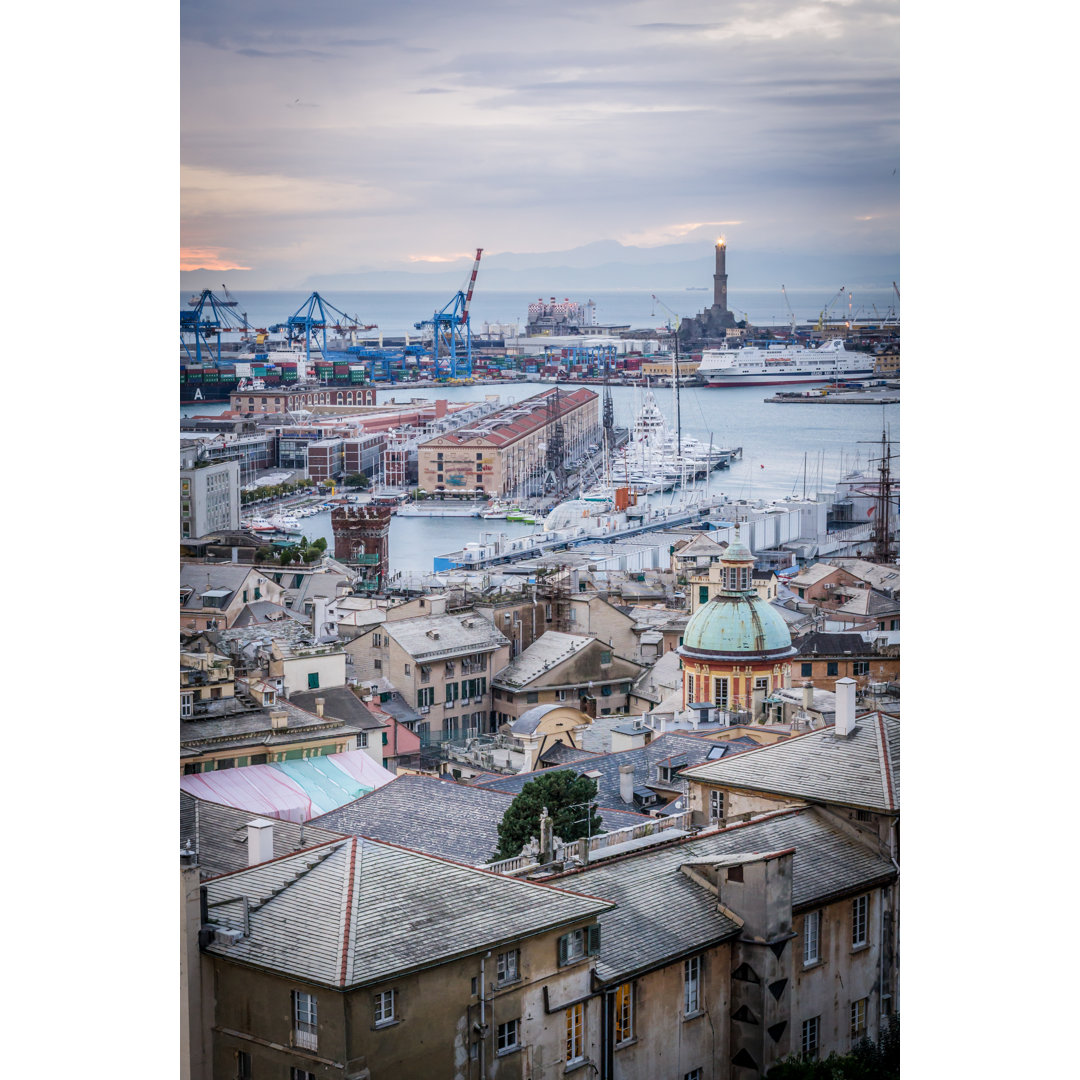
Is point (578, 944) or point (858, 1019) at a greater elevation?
point (578, 944)

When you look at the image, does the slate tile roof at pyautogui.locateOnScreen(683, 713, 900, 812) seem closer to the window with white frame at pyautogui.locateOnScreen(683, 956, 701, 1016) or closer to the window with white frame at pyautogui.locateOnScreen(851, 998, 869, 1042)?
the window with white frame at pyautogui.locateOnScreen(851, 998, 869, 1042)

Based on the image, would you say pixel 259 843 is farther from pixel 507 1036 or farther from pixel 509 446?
pixel 509 446

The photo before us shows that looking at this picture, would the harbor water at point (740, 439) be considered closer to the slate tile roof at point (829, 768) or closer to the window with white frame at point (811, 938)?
the slate tile roof at point (829, 768)

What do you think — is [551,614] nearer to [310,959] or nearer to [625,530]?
[625,530]

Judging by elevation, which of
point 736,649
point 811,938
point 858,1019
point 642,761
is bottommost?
point 858,1019

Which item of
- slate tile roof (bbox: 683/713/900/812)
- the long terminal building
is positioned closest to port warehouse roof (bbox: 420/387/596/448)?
the long terminal building

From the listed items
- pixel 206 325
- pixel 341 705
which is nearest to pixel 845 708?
pixel 341 705
